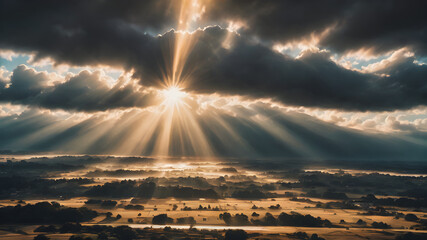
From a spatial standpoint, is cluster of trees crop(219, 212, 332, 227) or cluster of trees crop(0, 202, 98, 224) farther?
cluster of trees crop(219, 212, 332, 227)

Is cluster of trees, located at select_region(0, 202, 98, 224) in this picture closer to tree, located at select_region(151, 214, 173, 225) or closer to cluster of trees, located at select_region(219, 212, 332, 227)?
tree, located at select_region(151, 214, 173, 225)

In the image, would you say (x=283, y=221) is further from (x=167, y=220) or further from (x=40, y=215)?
(x=40, y=215)

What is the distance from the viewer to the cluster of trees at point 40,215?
140 meters

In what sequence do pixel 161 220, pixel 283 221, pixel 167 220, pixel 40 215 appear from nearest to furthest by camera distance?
pixel 40 215, pixel 161 220, pixel 167 220, pixel 283 221

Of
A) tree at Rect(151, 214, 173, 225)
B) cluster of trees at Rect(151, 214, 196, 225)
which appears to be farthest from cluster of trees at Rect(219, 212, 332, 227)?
tree at Rect(151, 214, 173, 225)

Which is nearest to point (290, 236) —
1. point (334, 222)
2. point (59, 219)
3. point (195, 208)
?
point (334, 222)

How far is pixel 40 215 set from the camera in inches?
5659

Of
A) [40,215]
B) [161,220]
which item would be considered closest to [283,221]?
[161,220]

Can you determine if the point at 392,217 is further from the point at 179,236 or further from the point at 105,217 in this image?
the point at 105,217

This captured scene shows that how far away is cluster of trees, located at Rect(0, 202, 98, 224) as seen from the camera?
14050 cm

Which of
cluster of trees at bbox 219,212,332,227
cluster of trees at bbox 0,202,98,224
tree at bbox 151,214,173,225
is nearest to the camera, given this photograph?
cluster of trees at bbox 0,202,98,224

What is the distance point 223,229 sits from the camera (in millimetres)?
129500

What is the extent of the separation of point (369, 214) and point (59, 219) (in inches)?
7395

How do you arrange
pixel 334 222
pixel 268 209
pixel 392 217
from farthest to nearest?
pixel 268 209 < pixel 392 217 < pixel 334 222
